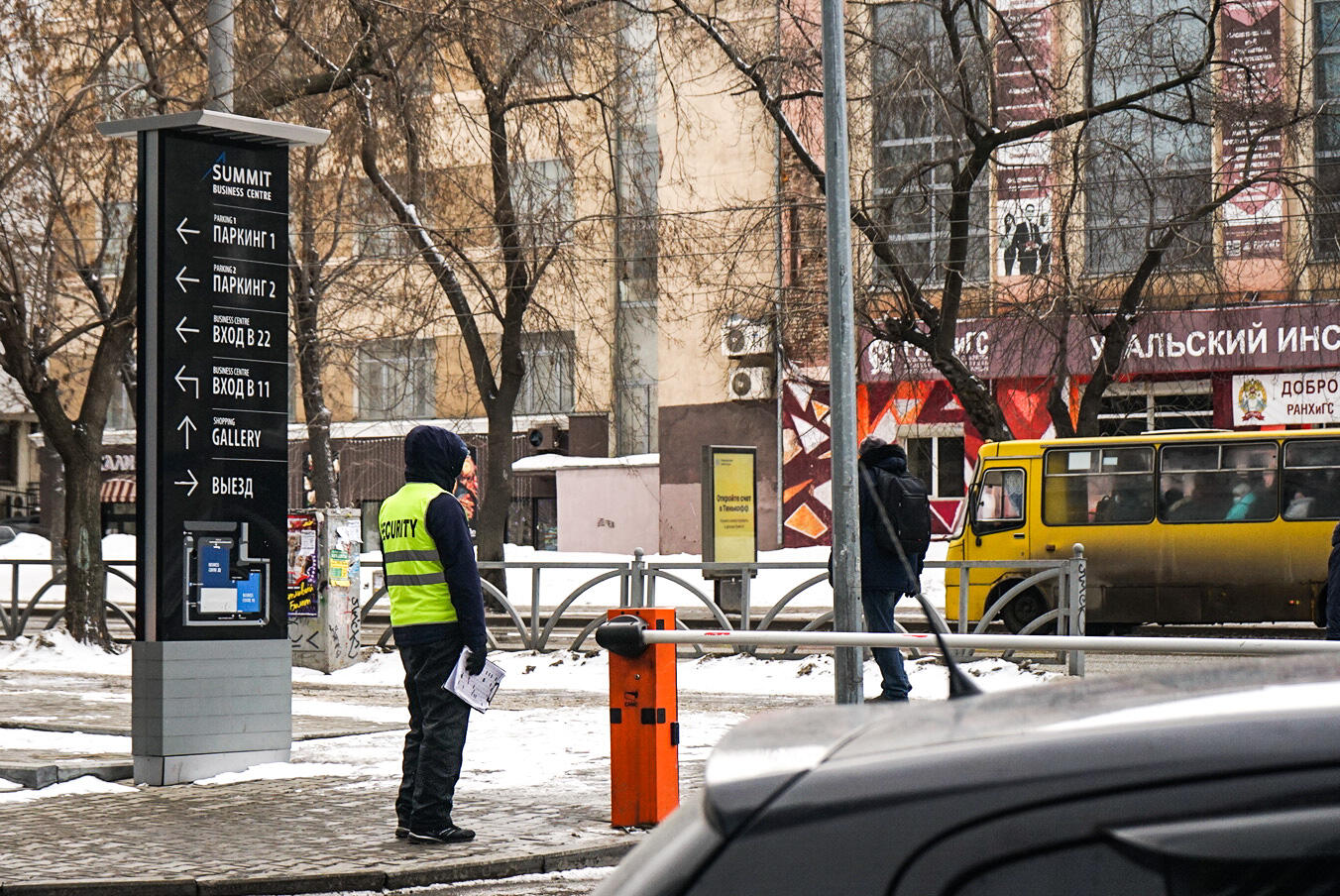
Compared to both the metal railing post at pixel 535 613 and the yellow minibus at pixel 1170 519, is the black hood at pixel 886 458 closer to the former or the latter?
the metal railing post at pixel 535 613

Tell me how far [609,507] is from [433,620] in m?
32.4

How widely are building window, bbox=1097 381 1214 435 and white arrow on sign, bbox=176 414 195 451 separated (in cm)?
2436

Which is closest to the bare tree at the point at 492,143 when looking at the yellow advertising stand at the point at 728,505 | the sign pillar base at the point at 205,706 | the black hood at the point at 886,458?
the yellow advertising stand at the point at 728,505

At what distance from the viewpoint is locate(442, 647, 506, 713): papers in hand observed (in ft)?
24.5

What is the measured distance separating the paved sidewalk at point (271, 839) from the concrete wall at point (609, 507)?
95.5 ft

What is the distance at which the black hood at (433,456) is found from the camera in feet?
25.4

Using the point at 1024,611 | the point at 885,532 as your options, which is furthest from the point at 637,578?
the point at 885,532

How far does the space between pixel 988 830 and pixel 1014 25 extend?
20.5m

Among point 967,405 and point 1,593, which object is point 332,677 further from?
point 1,593

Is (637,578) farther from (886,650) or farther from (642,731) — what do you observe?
(642,731)

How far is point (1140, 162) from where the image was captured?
72.1 feet

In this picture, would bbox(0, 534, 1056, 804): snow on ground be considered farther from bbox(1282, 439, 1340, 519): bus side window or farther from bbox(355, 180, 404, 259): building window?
bbox(1282, 439, 1340, 519): bus side window

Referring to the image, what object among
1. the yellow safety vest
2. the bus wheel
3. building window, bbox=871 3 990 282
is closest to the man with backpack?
the yellow safety vest

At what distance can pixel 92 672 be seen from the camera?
18.1m
